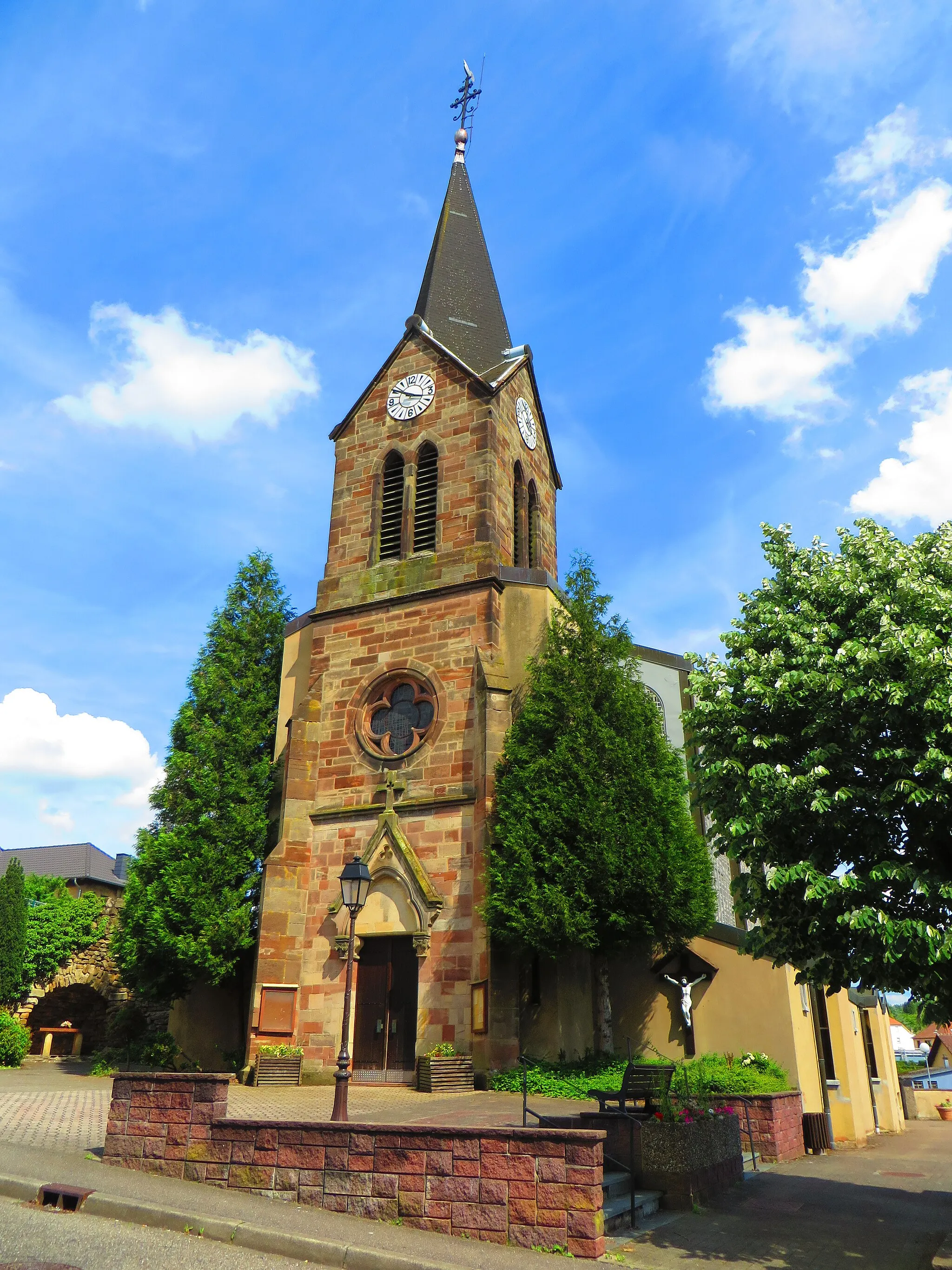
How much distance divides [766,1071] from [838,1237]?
26.6 feet

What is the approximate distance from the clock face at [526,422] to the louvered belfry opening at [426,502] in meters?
2.78

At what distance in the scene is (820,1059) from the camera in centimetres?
1941

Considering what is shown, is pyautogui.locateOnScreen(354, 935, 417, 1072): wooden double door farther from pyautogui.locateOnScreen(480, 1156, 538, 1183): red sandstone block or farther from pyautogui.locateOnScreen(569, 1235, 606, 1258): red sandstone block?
pyautogui.locateOnScreen(569, 1235, 606, 1258): red sandstone block

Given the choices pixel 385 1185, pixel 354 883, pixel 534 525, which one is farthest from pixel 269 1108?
pixel 534 525

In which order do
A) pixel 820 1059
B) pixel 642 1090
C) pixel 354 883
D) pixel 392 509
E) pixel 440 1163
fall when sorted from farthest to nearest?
pixel 392 509 → pixel 820 1059 → pixel 354 883 → pixel 642 1090 → pixel 440 1163

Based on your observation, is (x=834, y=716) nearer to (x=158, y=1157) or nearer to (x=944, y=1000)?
(x=944, y=1000)

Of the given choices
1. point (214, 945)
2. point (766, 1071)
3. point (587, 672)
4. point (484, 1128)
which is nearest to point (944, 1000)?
point (484, 1128)

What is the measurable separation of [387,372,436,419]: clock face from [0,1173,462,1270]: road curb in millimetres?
19107

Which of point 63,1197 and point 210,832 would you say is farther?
point 210,832

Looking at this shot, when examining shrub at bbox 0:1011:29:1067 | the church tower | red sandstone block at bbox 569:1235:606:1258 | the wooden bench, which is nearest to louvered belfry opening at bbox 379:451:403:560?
the church tower

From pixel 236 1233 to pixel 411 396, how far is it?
20.3 m

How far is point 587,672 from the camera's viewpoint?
19281 millimetres

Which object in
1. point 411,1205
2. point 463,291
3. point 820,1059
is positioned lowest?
point 411,1205

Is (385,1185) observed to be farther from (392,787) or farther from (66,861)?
(66,861)
